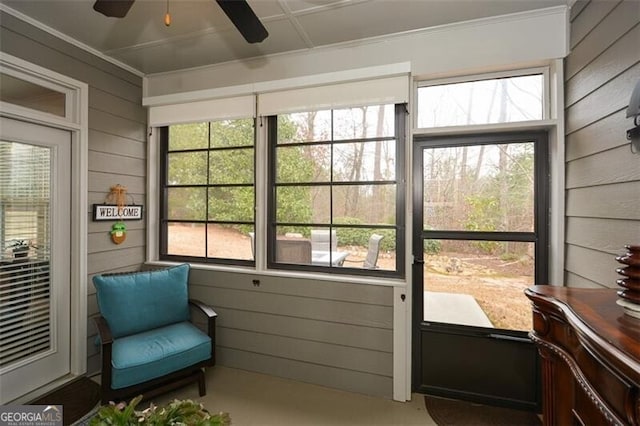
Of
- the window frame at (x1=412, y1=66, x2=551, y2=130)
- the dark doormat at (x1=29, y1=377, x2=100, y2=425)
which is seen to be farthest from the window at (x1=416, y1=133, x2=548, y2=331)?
the dark doormat at (x1=29, y1=377, x2=100, y2=425)

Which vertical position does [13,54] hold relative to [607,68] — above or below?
above

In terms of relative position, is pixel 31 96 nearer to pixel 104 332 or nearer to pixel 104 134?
pixel 104 134

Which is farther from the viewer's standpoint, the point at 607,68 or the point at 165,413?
the point at 607,68

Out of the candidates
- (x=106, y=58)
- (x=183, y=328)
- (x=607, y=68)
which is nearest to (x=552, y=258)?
(x=607, y=68)

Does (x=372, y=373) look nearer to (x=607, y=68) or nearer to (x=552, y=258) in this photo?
(x=552, y=258)

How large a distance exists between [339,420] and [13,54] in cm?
328

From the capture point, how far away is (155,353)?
2.02 metres

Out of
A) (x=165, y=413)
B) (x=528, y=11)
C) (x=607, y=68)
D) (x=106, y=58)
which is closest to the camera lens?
(x=165, y=413)

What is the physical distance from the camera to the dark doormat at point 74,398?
2017 mm

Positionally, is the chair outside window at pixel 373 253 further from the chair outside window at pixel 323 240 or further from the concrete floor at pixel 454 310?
the concrete floor at pixel 454 310

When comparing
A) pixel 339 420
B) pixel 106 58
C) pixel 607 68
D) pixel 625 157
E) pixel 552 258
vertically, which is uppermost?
pixel 106 58

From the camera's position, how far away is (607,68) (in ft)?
5.05

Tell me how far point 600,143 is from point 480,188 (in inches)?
27.8

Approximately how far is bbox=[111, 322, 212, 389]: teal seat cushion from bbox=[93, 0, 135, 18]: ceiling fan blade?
1946mm
